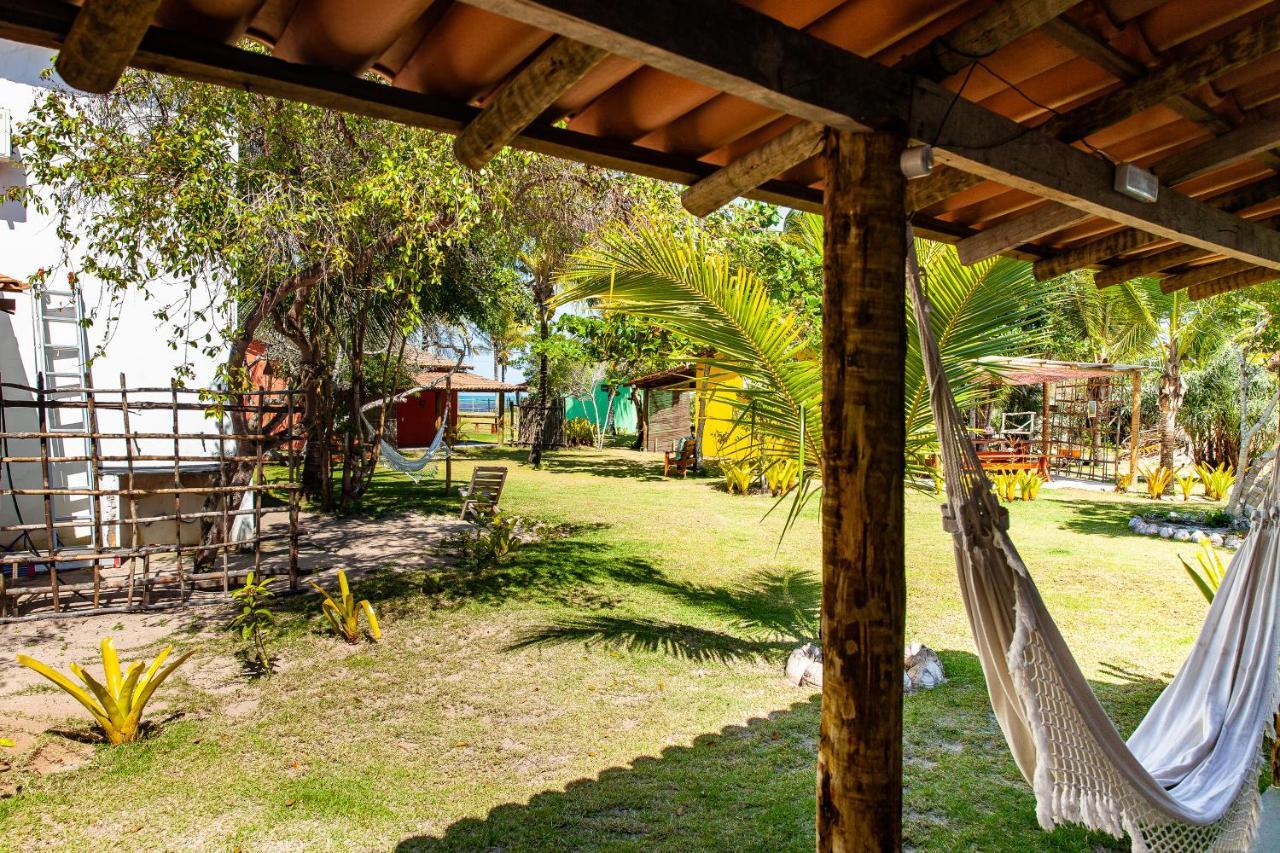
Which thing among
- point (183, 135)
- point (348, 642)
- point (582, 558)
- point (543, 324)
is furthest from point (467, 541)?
point (543, 324)

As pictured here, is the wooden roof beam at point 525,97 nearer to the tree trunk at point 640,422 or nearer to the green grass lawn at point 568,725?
the green grass lawn at point 568,725

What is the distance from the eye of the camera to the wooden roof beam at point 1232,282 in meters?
3.38

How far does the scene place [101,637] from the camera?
5.00 metres

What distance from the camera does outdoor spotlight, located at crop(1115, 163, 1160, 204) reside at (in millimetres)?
2133

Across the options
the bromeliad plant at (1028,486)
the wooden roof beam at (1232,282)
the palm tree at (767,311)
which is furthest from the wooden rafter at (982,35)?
the bromeliad plant at (1028,486)

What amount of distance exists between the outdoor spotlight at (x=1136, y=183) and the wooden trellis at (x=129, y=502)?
17.1 ft

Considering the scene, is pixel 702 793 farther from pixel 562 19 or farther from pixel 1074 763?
pixel 562 19

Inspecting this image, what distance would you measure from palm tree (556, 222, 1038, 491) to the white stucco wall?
14.9ft

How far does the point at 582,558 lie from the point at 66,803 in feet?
15.2

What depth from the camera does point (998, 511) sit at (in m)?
1.75

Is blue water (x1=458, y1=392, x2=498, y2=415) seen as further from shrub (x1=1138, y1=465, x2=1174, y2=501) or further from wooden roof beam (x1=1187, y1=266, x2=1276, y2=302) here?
wooden roof beam (x1=1187, y1=266, x2=1276, y2=302)

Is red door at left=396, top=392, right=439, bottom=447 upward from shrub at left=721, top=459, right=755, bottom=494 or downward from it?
upward

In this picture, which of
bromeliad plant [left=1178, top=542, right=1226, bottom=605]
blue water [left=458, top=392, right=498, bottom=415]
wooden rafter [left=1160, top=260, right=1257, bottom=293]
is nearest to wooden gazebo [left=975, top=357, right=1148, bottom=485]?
bromeliad plant [left=1178, top=542, right=1226, bottom=605]

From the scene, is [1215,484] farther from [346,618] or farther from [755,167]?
[755,167]
